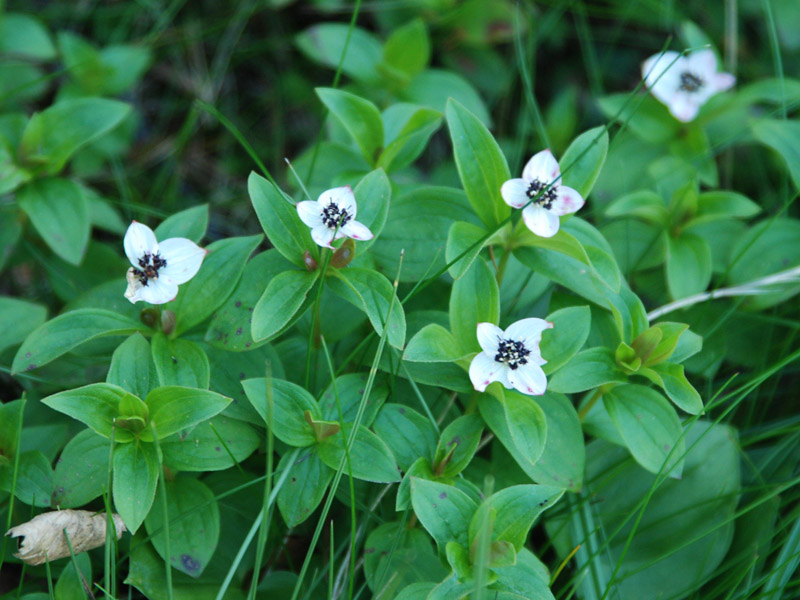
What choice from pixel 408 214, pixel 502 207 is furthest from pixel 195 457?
pixel 502 207

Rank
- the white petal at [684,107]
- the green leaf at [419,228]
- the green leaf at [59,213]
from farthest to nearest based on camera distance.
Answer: the white petal at [684,107]
the green leaf at [59,213]
the green leaf at [419,228]

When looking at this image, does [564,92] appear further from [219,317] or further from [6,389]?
[6,389]

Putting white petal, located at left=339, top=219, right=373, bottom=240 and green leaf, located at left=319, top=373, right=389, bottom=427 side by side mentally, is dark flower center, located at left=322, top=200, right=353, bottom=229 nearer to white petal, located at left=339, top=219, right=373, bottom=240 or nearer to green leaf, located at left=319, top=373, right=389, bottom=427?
white petal, located at left=339, top=219, right=373, bottom=240

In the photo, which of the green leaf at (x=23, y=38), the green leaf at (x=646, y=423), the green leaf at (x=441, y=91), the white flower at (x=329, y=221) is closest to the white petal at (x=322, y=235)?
the white flower at (x=329, y=221)

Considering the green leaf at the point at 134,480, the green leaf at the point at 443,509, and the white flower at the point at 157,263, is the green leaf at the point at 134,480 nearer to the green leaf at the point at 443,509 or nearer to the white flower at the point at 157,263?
the white flower at the point at 157,263

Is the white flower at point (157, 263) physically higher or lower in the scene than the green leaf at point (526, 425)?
higher

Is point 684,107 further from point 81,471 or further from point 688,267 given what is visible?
point 81,471
